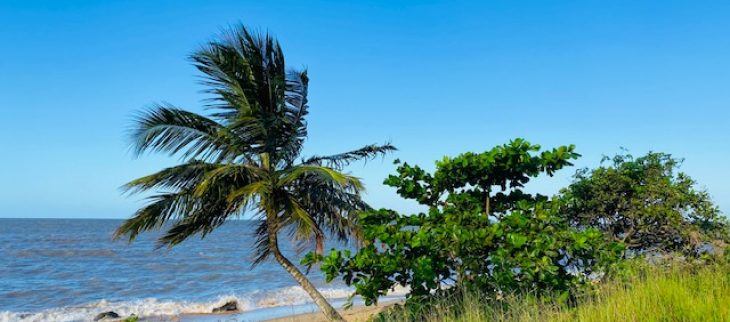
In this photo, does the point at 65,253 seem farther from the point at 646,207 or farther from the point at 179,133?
the point at 646,207

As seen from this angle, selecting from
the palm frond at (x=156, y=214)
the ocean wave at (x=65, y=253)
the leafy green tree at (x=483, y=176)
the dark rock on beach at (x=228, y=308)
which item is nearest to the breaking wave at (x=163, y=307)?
the dark rock on beach at (x=228, y=308)

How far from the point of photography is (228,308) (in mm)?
17750

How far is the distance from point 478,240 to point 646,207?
3.45m

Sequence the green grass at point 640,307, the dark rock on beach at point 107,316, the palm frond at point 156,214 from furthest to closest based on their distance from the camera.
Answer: the dark rock on beach at point 107,316 < the palm frond at point 156,214 < the green grass at point 640,307

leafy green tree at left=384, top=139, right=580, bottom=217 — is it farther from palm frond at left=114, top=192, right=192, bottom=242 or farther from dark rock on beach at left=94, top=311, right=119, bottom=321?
dark rock on beach at left=94, top=311, right=119, bottom=321

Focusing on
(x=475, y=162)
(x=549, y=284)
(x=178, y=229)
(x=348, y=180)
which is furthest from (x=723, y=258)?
(x=178, y=229)

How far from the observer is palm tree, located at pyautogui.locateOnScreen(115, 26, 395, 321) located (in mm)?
8727

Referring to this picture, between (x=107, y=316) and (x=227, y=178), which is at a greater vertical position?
(x=227, y=178)

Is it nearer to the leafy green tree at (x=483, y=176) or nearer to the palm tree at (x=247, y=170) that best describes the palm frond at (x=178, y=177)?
the palm tree at (x=247, y=170)

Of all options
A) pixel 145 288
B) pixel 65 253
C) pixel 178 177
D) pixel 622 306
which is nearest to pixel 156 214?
pixel 178 177

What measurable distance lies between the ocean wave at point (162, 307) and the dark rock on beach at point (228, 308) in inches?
7.3

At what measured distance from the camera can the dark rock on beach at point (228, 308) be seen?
1750cm

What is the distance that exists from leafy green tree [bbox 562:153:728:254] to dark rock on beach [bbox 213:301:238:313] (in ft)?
42.6

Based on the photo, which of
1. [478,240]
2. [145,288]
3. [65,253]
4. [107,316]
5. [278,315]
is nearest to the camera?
[478,240]
